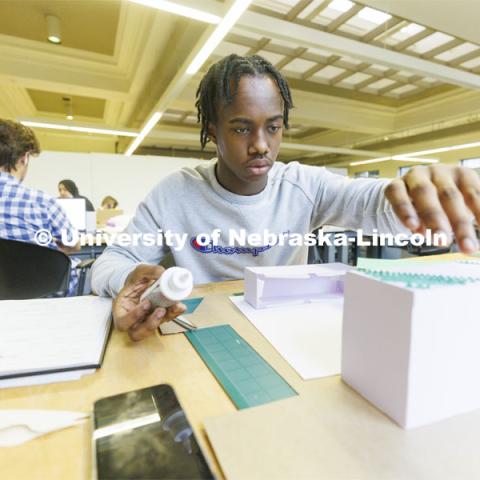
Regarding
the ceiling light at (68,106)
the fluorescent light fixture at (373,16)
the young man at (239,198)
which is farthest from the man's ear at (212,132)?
the ceiling light at (68,106)

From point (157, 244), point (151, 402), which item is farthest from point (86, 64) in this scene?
point (151, 402)

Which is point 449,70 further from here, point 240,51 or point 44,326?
point 44,326

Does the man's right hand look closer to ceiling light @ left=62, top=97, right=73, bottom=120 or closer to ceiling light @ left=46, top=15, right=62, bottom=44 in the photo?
ceiling light @ left=46, top=15, right=62, bottom=44

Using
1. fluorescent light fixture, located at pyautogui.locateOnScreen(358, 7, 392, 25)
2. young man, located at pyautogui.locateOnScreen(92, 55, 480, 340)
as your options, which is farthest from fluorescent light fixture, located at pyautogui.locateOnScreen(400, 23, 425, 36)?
young man, located at pyautogui.locateOnScreen(92, 55, 480, 340)

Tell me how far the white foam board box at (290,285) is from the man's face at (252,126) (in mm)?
323

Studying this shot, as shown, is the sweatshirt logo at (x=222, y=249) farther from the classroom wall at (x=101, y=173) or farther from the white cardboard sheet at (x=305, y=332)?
the classroom wall at (x=101, y=173)

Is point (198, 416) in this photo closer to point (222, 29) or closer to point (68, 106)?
point (222, 29)

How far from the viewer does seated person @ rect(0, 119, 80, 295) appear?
1454mm

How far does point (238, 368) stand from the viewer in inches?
16.8

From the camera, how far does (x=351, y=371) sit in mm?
375

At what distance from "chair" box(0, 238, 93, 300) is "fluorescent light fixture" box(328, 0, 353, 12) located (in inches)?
A: 123

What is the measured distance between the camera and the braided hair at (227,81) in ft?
2.82

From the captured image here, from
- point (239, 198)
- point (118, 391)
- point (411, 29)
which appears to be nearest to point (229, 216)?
point (239, 198)

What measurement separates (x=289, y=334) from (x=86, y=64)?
15.7 ft
